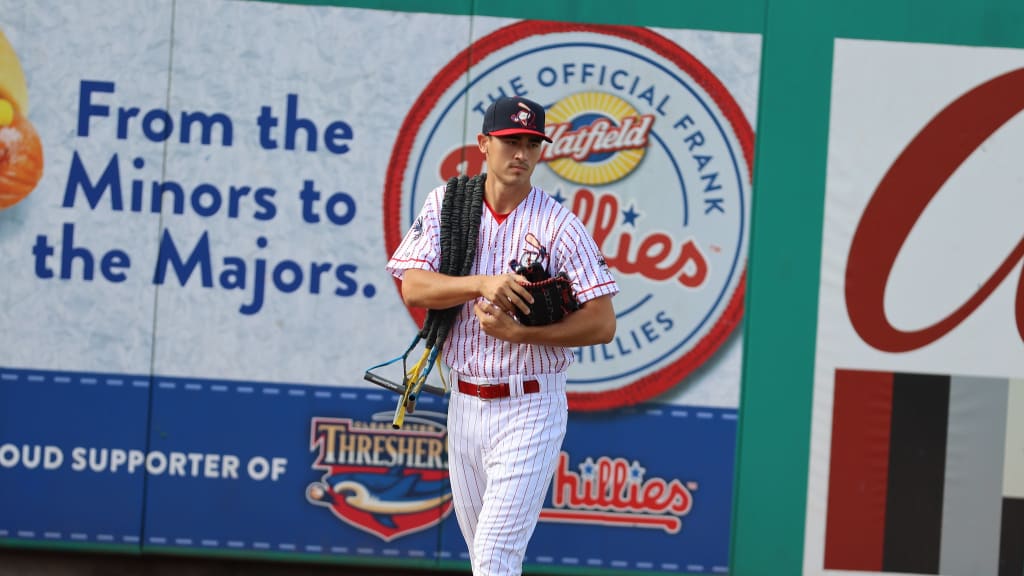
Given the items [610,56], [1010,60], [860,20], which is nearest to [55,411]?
[610,56]

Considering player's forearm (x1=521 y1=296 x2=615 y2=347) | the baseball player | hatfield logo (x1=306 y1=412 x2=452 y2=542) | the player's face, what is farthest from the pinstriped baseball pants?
hatfield logo (x1=306 y1=412 x2=452 y2=542)

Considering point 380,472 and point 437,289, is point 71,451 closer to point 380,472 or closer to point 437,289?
point 380,472

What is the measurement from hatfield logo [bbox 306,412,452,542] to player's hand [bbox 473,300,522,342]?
1.67 meters

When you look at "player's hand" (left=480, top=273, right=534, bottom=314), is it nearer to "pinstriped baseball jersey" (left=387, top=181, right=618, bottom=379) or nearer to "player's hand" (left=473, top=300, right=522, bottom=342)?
"player's hand" (left=473, top=300, right=522, bottom=342)

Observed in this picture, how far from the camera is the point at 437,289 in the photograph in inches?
135

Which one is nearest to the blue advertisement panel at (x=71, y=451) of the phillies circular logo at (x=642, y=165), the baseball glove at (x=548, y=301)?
the phillies circular logo at (x=642, y=165)

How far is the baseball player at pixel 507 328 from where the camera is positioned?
11.1ft

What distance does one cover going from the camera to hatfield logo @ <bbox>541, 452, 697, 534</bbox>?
16.4 feet

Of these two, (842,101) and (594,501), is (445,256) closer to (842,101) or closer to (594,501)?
(594,501)

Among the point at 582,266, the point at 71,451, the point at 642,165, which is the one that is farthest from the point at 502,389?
the point at 71,451

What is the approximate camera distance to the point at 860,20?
4945 millimetres

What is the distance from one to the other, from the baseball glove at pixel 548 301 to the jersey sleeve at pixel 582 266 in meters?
0.07

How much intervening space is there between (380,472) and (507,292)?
1.95 m

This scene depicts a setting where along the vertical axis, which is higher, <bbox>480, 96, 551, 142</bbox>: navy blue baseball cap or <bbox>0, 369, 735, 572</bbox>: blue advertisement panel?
<bbox>480, 96, 551, 142</bbox>: navy blue baseball cap
